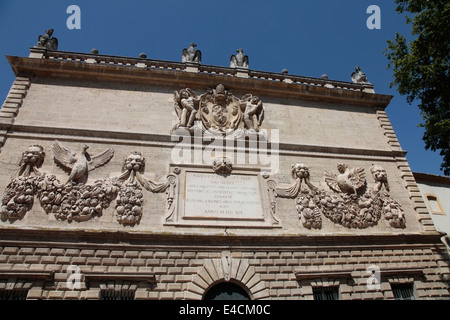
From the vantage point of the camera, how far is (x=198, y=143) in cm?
916

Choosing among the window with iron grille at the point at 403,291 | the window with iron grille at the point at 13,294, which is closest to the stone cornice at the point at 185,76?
the window with iron grille at the point at 13,294

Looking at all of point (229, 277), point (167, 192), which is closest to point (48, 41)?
point (167, 192)

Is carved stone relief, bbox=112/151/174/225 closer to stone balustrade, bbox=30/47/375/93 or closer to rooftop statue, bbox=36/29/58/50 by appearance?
stone balustrade, bbox=30/47/375/93

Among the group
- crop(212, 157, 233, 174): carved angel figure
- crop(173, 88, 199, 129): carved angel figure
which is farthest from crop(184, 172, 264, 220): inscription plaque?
crop(173, 88, 199, 129): carved angel figure

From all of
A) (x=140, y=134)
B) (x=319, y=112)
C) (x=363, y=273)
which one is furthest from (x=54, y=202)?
(x=319, y=112)

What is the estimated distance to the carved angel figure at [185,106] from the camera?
9.46m

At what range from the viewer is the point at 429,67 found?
32.6 ft

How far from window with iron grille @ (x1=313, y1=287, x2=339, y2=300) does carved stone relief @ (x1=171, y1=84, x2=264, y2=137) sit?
507 cm

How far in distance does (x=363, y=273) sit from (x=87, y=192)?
298 inches

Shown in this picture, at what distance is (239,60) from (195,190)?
6031 millimetres

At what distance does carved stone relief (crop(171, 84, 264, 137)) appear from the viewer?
31.4 ft
